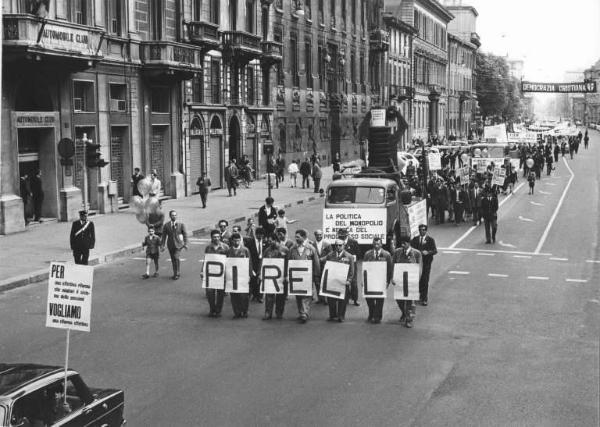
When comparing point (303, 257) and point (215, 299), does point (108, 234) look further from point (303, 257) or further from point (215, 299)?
point (303, 257)

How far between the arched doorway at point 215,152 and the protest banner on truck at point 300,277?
2801 centimetres

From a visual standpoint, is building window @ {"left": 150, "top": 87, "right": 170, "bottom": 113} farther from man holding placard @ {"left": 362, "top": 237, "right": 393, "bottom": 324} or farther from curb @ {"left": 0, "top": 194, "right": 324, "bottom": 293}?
man holding placard @ {"left": 362, "top": 237, "right": 393, "bottom": 324}

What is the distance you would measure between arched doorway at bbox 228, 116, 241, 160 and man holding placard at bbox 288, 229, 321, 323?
105 ft

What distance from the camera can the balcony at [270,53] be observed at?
4950cm

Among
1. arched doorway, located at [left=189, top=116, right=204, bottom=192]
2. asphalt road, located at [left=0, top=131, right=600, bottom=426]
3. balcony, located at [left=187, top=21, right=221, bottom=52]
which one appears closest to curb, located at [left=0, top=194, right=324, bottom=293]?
asphalt road, located at [left=0, top=131, right=600, bottom=426]

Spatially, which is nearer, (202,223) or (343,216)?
(343,216)

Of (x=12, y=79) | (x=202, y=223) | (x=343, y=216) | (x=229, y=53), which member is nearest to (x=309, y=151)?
(x=229, y=53)

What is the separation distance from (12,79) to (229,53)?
1899 cm

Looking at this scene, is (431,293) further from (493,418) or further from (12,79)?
(12,79)

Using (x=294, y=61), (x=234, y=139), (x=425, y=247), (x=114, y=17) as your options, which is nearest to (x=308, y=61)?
(x=294, y=61)

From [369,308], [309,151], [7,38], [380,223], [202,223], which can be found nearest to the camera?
[369,308]

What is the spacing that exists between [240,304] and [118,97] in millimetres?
20610

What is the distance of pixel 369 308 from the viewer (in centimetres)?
1516

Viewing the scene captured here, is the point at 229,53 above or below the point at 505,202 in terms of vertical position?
above
